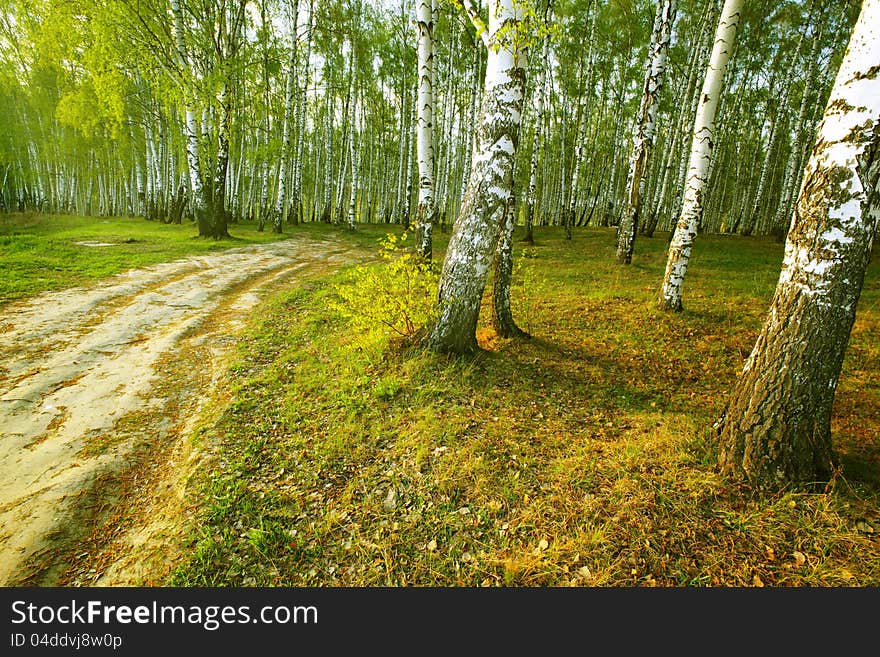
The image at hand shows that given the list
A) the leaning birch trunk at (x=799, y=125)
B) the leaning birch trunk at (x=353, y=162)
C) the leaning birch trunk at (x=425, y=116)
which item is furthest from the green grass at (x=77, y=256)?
the leaning birch trunk at (x=799, y=125)

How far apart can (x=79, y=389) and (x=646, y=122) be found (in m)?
13.3

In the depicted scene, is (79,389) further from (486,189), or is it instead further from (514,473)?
(486,189)

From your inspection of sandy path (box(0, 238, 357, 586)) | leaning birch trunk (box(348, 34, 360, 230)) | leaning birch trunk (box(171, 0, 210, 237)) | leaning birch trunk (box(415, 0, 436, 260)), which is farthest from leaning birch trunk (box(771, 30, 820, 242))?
leaning birch trunk (box(171, 0, 210, 237))

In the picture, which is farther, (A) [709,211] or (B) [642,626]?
(A) [709,211]

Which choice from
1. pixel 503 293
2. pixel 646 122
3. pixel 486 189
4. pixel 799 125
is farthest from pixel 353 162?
pixel 486 189

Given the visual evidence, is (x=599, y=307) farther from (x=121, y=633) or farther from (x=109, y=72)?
(x=109, y=72)

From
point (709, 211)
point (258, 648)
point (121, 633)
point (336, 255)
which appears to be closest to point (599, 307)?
point (258, 648)

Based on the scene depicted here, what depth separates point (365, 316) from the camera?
5688mm

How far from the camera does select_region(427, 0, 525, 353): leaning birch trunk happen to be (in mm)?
4688

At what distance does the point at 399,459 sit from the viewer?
3.86 meters

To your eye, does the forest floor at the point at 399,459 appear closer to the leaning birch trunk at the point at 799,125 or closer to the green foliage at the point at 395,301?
the green foliage at the point at 395,301

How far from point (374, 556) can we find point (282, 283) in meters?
8.44

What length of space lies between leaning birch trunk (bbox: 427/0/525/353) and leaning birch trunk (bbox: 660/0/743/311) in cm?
421

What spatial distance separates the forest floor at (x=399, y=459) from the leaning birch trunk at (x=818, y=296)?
0.30 metres
